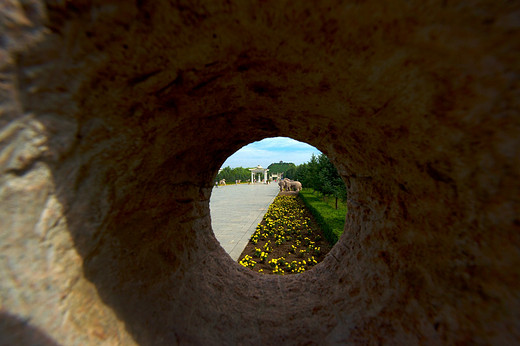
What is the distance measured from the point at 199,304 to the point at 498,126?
7.96ft

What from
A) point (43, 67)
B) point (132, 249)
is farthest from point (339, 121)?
point (132, 249)

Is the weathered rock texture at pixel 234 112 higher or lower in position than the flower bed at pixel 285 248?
higher

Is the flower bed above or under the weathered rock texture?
under

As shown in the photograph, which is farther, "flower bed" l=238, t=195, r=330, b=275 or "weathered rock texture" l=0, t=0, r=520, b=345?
"flower bed" l=238, t=195, r=330, b=275

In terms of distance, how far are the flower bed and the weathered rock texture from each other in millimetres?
3619

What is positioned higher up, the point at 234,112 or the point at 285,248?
the point at 234,112

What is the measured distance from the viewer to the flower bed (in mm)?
5199

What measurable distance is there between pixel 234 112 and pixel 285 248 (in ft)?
18.6

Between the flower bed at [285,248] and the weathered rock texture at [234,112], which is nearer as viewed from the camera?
the weathered rock texture at [234,112]

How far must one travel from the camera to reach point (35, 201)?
84 centimetres

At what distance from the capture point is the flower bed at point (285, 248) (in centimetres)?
520

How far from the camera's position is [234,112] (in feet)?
5.66

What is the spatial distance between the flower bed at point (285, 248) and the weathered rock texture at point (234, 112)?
362 cm

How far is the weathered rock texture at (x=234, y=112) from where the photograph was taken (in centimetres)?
79
